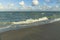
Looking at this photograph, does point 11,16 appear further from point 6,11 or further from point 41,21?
point 41,21

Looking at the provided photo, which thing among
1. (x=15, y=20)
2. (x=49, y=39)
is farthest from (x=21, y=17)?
(x=49, y=39)

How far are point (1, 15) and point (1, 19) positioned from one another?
259mm

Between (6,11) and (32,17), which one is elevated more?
(6,11)

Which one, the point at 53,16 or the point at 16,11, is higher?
the point at 16,11

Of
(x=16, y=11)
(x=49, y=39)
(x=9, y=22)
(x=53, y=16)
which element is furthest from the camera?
(x=53, y=16)

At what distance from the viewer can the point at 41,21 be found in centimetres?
528

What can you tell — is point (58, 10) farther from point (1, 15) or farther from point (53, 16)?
point (1, 15)

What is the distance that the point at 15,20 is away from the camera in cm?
508

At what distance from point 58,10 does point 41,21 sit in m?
0.69

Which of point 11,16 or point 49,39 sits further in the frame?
point 11,16

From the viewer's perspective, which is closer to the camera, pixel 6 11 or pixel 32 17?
pixel 6 11

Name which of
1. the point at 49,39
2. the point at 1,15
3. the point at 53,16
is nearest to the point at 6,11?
the point at 1,15

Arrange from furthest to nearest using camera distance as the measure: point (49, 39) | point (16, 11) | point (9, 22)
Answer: point (9, 22), point (16, 11), point (49, 39)

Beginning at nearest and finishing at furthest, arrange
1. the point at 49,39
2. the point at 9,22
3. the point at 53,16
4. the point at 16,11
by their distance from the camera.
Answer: the point at 49,39 → the point at 16,11 → the point at 9,22 → the point at 53,16
